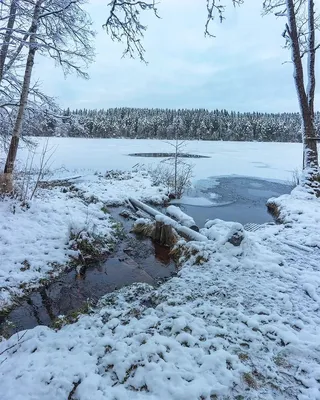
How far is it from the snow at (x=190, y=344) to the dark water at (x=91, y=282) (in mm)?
613

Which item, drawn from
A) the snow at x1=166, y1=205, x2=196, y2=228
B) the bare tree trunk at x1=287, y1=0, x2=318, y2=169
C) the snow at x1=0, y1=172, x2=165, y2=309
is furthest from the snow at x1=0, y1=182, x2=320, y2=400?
the bare tree trunk at x1=287, y1=0, x2=318, y2=169

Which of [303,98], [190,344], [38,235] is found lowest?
[190,344]

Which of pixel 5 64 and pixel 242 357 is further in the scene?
pixel 5 64

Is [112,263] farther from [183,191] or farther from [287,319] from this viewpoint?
[183,191]

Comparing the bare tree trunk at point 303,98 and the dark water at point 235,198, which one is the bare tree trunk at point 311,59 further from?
the dark water at point 235,198

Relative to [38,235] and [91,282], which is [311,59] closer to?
[91,282]

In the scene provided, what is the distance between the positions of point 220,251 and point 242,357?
2.63 meters

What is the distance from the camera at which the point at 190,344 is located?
3.06 m

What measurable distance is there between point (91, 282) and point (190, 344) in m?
2.77

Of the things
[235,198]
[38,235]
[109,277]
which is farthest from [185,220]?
[235,198]

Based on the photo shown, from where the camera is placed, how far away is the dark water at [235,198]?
9825 millimetres

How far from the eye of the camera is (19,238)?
5754 millimetres

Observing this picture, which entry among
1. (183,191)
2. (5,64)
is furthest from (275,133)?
(5,64)

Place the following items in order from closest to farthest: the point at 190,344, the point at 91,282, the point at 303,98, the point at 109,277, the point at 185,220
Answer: the point at 190,344, the point at 91,282, the point at 109,277, the point at 185,220, the point at 303,98
